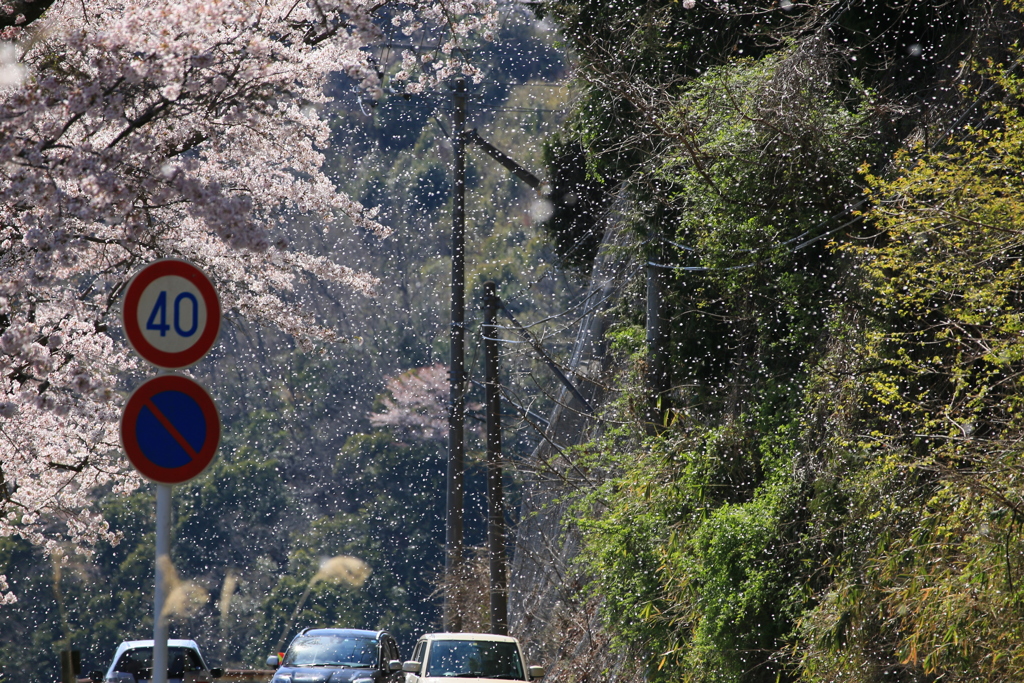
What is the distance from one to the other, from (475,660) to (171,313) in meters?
7.80

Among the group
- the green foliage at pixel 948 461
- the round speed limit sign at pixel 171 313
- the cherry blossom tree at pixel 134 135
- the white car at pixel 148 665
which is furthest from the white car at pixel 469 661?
the round speed limit sign at pixel 171 313

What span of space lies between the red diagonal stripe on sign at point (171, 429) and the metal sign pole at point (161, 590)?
0.62 ft

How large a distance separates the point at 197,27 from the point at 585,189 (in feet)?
40.9

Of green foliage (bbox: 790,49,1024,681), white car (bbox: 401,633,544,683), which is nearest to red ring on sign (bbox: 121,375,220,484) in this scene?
green foliage (bbox: 790,49,1024,681)

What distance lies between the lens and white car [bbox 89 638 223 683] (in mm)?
16547

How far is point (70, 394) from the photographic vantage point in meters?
10.5

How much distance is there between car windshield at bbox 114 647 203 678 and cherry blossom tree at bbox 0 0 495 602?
19.8 feet

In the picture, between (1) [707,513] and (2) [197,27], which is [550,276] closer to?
(1) [707,513]

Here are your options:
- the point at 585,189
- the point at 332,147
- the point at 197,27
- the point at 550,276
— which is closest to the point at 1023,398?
the point at 197,27

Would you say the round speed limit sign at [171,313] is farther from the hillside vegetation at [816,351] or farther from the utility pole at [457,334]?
the utility pole at [457,334]

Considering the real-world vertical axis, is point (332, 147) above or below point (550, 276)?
above

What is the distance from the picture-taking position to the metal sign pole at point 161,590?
5.59 metres

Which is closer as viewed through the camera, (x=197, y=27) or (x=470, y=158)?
(x=197, y=27)

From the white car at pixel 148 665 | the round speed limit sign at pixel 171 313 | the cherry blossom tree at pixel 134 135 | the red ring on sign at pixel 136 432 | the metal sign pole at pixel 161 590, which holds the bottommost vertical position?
the white car at pixel 148 665
